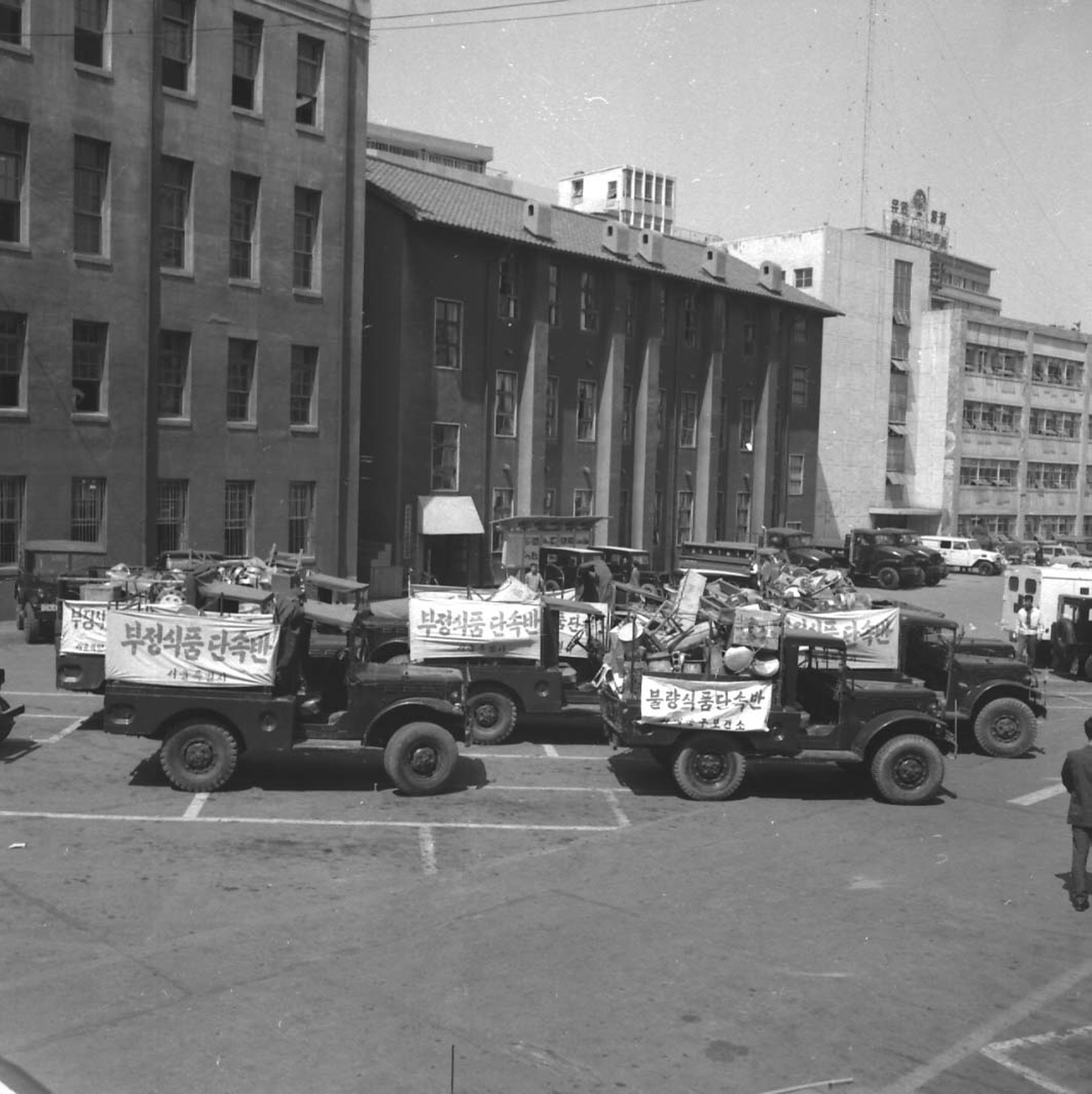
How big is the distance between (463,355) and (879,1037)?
33215 millimetres

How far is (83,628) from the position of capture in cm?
1905

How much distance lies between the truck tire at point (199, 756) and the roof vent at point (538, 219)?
2980 centimetres

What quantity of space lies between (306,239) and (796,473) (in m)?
26.6

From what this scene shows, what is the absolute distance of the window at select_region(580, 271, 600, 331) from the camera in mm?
44094

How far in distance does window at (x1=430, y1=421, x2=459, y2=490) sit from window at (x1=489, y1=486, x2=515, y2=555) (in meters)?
1.92

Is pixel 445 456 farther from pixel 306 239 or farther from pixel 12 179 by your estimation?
pixel 12 179

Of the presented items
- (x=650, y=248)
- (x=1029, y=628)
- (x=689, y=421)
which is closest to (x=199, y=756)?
(x=1029, y=628)

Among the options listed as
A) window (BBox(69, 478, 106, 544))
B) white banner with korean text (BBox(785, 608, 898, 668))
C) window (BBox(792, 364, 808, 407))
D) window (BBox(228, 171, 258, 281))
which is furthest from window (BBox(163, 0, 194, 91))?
window (BBox(792, 364, 808, 407))

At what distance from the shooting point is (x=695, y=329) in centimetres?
4878

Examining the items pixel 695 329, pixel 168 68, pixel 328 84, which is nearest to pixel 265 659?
pixel 168 68

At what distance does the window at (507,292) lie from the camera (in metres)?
41.2

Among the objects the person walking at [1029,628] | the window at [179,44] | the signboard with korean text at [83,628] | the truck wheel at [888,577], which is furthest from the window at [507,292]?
the signboard with korean text at [83,628]

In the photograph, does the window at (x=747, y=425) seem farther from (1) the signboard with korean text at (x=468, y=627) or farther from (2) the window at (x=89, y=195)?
(1) the signboard with korean text at (x=468, y=627)

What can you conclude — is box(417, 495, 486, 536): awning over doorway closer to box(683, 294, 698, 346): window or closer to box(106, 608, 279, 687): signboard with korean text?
box(683, 294, 698, 346): window
